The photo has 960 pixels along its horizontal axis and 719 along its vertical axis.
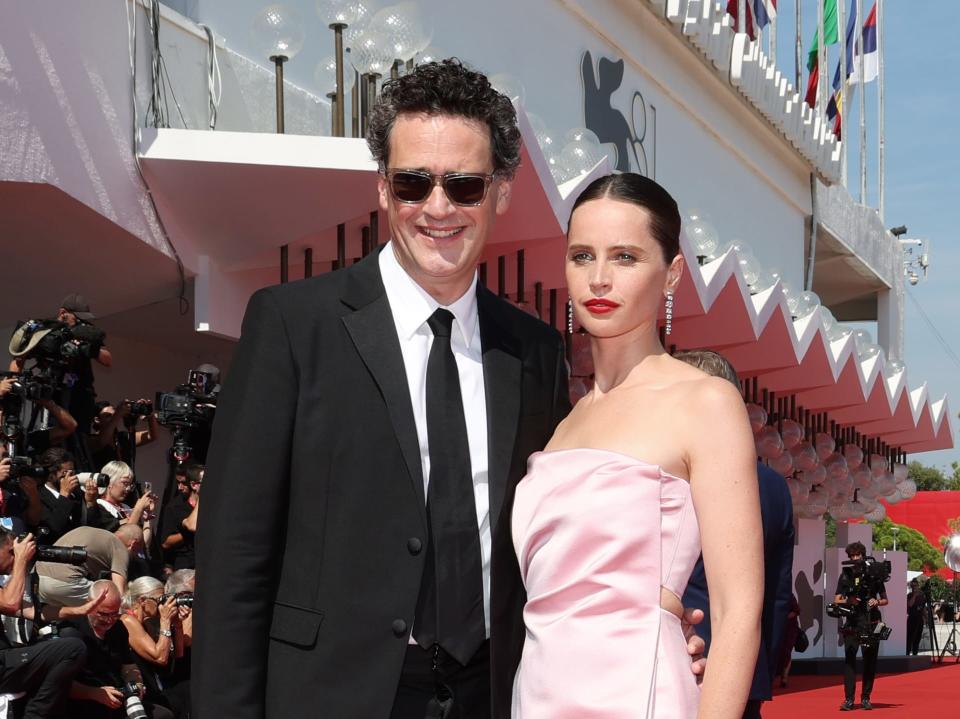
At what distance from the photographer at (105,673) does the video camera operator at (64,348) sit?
4.94 feet

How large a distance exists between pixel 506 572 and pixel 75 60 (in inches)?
234

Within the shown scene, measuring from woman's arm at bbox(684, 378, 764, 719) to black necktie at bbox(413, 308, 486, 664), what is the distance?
41 centimetres

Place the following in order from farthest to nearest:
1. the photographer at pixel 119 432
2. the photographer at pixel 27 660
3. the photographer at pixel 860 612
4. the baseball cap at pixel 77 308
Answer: the photographer at pixel 860 612 → the photographer at pixel 119 432 → the baseball cap at pixel 77 308 → the photographer at pixel 27 660

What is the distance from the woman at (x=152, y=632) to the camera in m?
6.91

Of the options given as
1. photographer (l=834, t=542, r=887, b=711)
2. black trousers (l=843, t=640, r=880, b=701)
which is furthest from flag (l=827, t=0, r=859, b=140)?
black trousers (l=843, t=640, r=880, b=701)

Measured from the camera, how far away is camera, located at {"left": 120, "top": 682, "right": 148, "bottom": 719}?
6336 mm

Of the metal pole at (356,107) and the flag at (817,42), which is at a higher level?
the flag at (817,42)

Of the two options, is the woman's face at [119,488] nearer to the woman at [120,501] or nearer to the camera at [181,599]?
the woman at [120,501]

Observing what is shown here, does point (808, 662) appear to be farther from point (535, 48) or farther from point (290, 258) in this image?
point (290, 258)

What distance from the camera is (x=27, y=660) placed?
6.04 metres

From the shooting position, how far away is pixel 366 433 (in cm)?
254

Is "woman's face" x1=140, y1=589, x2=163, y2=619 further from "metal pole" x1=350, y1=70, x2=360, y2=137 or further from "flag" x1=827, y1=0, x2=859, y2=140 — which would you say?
"flag" x1=827, y1=0, x2=859, y2=140

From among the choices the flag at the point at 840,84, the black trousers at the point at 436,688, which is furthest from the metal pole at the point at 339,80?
the flag at the point at 840,84

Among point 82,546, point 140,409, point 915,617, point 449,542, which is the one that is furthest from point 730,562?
point 915,617
